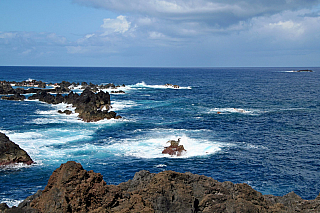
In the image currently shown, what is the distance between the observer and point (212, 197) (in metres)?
16.0

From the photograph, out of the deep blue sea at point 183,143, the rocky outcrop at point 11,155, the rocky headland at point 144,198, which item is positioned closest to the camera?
the rocky headland at point 144,198

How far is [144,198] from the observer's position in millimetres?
15133

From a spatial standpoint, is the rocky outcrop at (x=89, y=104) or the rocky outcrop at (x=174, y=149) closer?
the rocky outcrop at (x=174, y=149)

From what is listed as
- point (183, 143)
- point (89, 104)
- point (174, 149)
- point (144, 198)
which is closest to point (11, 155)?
point (174, 149)

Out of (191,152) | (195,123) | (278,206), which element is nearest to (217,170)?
(191,152)

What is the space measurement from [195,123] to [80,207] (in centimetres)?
4486

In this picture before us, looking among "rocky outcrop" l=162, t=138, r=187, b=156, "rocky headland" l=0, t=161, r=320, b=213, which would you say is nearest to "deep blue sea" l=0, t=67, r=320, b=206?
"rocky outcrop" l=162, t=138, r=187, b=156

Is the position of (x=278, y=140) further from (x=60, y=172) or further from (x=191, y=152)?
(x=60, y=172)

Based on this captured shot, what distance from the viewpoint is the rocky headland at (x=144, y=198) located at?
1428 cm

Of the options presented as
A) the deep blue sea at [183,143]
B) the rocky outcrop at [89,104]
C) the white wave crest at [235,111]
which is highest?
the rocky outcrop at [89,104]

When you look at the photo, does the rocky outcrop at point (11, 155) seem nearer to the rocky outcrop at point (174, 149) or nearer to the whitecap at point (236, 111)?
the rocky outcrop at point (174, 149)

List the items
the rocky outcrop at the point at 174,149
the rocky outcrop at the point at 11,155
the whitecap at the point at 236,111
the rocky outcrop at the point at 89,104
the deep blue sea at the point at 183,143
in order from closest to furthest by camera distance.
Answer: the deep blue sea at the point at 183,143 → the rocky outcrop at the point at 11,155 → the rocky outcrop at the point at 174,149 → the rocky outcrop at the point at 89,104 → the whitecap at the point at 236,111

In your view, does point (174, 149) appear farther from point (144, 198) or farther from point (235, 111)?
point (235, 111)

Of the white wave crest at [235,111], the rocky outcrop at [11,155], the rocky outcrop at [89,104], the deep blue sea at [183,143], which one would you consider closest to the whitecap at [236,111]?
the white wave crest at [235,111]
